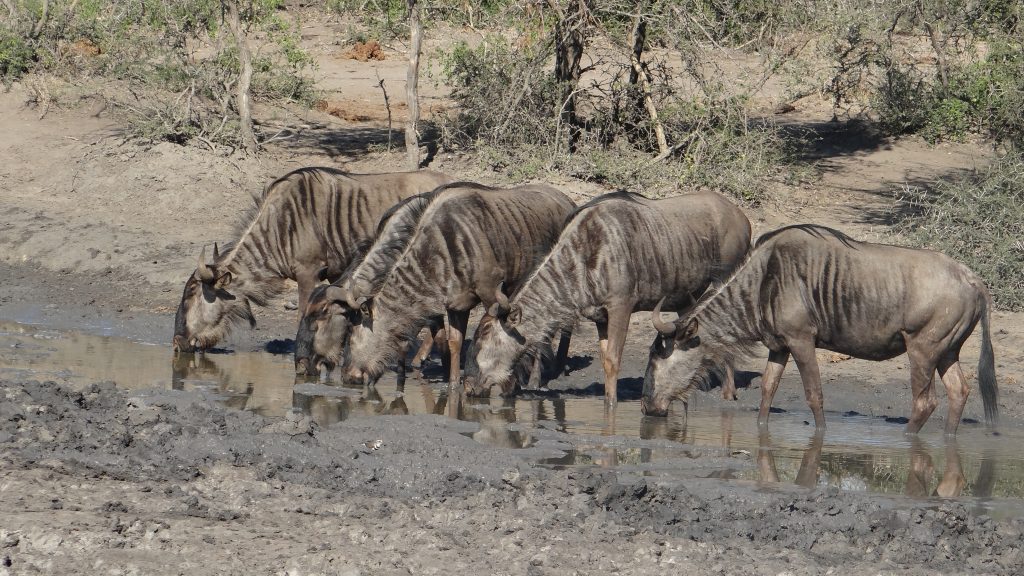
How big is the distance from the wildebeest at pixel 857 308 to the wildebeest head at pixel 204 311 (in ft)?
12.8

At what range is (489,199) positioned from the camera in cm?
1020

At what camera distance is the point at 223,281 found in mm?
11008

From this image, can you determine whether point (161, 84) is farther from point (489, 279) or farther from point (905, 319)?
point (905, 319)

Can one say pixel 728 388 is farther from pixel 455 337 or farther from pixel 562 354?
pixel 455 337

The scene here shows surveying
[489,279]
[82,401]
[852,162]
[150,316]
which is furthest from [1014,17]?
[82,401]

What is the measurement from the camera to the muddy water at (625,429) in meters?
7.55

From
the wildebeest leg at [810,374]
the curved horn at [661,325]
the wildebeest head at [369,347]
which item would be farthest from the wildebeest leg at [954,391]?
the wildebeest head at [369,347]

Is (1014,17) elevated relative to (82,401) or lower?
elevated

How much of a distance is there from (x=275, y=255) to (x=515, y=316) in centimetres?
257

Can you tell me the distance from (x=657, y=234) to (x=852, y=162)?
7530 mm

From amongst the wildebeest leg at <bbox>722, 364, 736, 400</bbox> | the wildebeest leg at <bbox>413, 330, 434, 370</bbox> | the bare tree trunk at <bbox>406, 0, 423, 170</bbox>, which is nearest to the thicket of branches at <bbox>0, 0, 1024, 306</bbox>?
the bare tree trunk at <bbox>406, 0, 423, 170</bbox>

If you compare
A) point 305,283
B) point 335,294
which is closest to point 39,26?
point 305,283

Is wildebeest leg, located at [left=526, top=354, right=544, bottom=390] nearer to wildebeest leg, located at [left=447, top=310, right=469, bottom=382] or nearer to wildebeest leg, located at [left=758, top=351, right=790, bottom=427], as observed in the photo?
wildebeest leg, located at [left=447, top=310, right=469, bottom=382]

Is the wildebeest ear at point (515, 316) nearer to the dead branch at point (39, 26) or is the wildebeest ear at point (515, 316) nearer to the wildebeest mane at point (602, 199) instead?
the wildebeest mane at point (602, 199)
